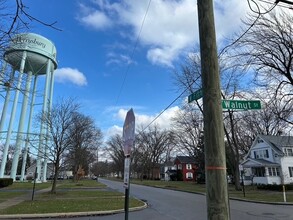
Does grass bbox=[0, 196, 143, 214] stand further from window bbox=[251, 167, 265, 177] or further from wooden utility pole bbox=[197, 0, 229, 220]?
window bbox=[251, 167, 265, 177]

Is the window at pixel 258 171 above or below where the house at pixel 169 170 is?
below

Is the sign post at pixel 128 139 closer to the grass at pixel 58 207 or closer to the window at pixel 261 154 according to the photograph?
the grass at pixel 58 207

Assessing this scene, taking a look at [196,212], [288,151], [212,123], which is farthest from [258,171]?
[212,123]

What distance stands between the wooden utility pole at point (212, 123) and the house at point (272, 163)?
140 feet

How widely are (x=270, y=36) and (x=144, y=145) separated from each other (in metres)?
71.6

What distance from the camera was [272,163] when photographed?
45250 millimetres

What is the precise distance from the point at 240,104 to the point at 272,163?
4506 cm

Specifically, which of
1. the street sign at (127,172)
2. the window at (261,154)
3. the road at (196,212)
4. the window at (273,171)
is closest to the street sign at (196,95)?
the street sign at (127,172)

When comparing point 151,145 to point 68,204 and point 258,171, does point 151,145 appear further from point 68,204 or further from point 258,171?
point 68,204

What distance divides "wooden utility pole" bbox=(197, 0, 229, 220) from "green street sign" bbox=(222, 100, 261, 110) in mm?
1055

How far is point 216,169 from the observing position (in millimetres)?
3324

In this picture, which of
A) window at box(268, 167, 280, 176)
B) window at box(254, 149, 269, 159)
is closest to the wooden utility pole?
window at box(268, 167, 280, 176)

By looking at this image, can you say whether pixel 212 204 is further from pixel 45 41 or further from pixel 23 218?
pixel 45 41

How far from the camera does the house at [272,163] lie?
44375 millimetres
